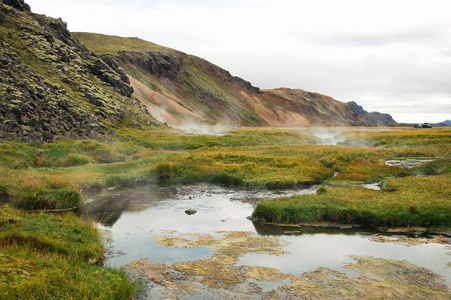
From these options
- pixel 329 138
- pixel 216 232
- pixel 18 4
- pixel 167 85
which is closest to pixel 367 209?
pixel 216 232

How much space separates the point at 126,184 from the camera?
32.9 metres

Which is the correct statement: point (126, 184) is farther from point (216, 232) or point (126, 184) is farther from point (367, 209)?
point (367, 209)

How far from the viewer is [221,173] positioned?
118ft

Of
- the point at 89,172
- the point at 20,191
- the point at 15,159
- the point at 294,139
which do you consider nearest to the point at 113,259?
the point at 20,191

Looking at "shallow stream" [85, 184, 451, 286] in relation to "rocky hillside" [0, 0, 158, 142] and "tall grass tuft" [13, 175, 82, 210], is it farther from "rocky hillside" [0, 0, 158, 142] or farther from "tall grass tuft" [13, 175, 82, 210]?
"rocky hillside" [0, 0, 158, 142]

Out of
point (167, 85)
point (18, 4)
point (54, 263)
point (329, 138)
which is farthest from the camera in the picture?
point (167, 85)

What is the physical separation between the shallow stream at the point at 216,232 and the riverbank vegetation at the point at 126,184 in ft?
5.24

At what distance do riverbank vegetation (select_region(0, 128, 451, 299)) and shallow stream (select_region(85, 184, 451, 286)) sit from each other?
1.60 meters

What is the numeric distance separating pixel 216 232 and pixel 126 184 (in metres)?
15.4

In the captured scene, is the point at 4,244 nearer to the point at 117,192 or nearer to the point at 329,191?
the point at 117,192

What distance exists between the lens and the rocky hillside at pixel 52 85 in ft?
151

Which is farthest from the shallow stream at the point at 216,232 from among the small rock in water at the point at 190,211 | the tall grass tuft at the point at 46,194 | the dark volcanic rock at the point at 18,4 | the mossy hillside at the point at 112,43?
the mossy hillside at the point at 112,43

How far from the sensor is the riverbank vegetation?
1195 centimetres

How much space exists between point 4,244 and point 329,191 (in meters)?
20.8
